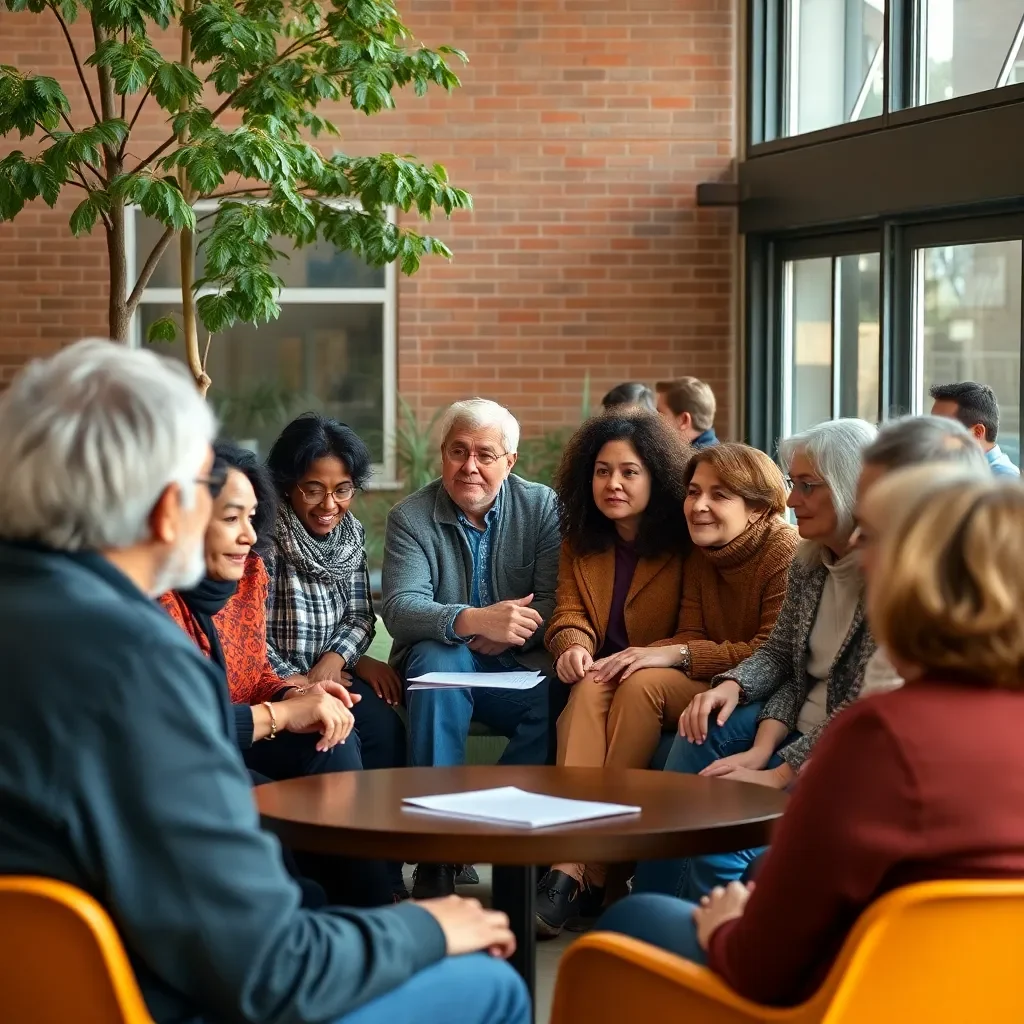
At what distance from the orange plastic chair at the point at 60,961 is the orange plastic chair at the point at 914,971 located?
650mm

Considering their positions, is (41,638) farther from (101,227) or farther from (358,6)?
(101,227)

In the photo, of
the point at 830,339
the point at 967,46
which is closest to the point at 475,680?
the point at 967,46

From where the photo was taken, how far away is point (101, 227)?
813 centimetres

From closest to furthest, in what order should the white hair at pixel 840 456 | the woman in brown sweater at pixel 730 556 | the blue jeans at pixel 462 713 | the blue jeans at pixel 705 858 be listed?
1. the blue jeans at pixel 705 858
2. the white hair at pixel 840 456
3. the woman in brown sweater at pixel 730 556
4. the blue jeans at pixel 462 713

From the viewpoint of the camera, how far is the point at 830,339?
7828 millimetres

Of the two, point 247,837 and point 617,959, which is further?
point 617,959

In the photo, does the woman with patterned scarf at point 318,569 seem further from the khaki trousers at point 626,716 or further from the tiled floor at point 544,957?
the khaki trousers at point 626,716

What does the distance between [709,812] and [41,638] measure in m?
1.28

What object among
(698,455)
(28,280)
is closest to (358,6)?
(698,455)

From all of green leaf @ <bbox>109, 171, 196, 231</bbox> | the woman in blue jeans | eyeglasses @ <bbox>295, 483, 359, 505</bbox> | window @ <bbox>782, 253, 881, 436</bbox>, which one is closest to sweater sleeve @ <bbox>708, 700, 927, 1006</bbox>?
the woman in blue jeans

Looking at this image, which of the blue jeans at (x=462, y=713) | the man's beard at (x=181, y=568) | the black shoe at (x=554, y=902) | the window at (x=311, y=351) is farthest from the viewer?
the window at (x=311, y=351)

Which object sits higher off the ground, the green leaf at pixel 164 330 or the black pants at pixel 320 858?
the green leaf at pixel 164 330

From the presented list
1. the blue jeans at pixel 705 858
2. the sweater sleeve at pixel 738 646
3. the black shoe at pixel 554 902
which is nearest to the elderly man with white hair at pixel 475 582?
the black shoe at pixel 554 902

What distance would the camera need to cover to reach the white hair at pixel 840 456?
3277 millimetres
